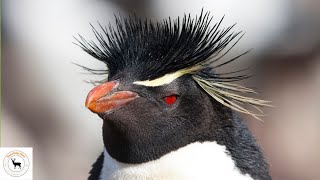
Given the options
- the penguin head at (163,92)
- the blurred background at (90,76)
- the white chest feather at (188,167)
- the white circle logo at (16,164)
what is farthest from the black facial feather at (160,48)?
the blurred background at (90,76)

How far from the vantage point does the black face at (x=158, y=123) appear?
1.45m

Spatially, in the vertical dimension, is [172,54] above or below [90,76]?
above

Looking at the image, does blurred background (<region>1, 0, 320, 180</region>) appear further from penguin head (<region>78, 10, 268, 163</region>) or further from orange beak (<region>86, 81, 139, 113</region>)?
orange beak (<region>86, 81, 139, 113</region>)

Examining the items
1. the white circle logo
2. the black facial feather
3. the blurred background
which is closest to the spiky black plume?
the black facial feather

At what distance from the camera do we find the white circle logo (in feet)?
6.31

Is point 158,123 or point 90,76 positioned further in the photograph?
point 90,76

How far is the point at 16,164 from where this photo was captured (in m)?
1.95

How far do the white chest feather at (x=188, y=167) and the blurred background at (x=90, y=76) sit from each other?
720 millimetres

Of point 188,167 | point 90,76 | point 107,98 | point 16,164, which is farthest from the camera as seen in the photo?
point 90,76

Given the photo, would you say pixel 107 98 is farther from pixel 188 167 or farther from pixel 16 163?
pixel 16 163

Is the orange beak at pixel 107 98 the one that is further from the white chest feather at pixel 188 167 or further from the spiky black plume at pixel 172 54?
the white chest feather at pixel 188 167

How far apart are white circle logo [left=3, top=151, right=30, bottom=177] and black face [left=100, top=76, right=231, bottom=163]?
50cm

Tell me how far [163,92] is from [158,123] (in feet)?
0.21

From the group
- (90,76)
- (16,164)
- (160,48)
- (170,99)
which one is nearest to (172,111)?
(170,99)
